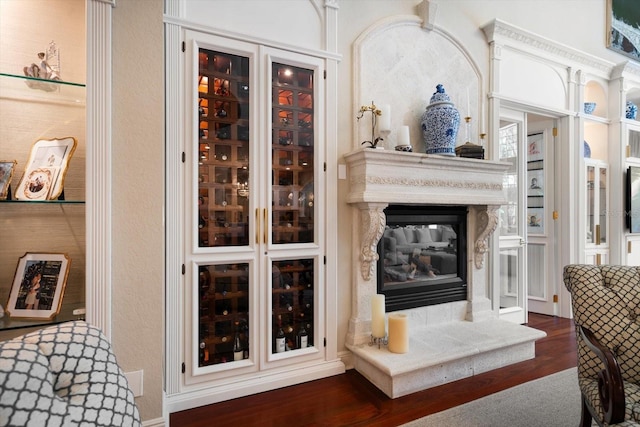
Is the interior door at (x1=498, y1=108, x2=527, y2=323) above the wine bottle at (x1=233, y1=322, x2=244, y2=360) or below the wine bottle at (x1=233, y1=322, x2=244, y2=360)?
above

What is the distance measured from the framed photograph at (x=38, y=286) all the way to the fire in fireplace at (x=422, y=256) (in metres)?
2.08

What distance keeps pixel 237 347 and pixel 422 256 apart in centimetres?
173

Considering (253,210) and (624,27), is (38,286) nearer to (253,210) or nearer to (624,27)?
(253,210)

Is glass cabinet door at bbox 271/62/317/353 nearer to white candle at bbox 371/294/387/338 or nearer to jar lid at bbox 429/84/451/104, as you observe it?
white candle at bbox 371/294/387/338

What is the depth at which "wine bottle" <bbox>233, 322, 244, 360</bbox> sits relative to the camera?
2285 millimetres

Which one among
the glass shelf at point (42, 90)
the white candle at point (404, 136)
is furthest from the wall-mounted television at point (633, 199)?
the glass shelf at point (42, 90)

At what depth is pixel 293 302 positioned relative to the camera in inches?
98.9

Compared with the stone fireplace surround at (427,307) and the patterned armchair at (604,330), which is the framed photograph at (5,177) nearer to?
the stone fireplace surround at (427,307)

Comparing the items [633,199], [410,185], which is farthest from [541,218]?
[410,185]

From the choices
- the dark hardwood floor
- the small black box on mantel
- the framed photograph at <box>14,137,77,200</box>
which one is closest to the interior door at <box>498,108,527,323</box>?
the small black box on mantel

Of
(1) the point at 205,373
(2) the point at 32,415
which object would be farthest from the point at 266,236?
(2) the point at 32,415

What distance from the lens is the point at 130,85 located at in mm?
1734

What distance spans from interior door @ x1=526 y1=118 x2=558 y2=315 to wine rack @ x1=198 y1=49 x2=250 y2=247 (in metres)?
3.40

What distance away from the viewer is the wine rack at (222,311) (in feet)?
7.29
